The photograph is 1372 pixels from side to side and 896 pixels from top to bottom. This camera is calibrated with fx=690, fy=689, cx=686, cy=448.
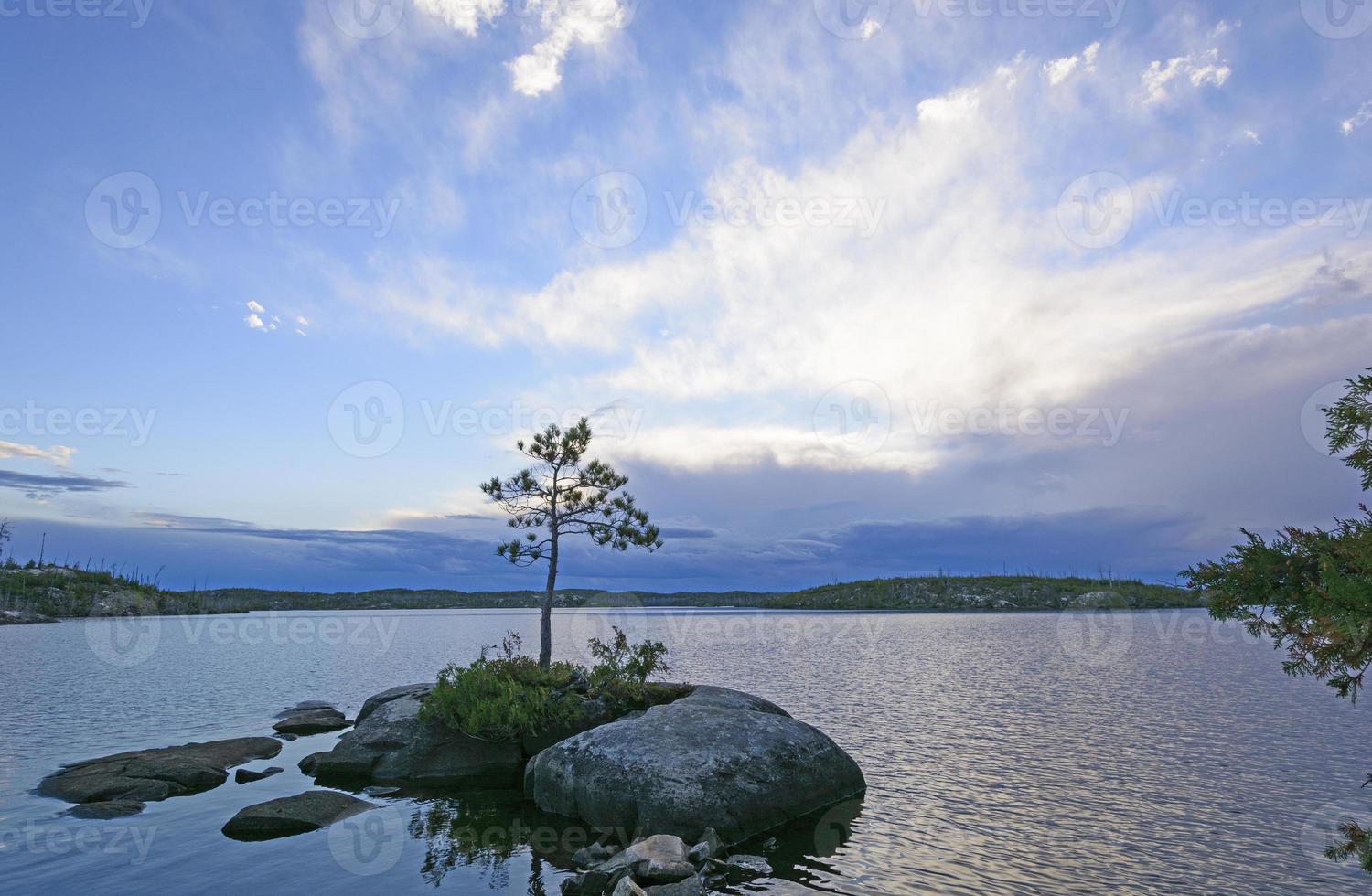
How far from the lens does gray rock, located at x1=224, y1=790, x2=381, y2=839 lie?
17234mm

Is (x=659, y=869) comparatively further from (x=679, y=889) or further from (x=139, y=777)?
(x=139, y=777)

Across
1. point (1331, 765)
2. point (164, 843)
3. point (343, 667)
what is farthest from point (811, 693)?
point (343, 667)

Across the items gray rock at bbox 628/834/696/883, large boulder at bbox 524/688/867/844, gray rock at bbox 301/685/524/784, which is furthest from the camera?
gray rock at bbox 301/685/524/784

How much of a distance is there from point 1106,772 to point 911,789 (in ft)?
24.2

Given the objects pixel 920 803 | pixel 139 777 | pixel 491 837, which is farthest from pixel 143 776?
pixel 920 803

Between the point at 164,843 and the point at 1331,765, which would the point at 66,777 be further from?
the point at 1331,765

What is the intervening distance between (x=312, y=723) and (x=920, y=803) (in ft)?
91.2

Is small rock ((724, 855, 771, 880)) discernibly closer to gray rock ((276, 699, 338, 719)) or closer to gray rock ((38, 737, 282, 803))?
gray rock ((38, 737, 282, 803))

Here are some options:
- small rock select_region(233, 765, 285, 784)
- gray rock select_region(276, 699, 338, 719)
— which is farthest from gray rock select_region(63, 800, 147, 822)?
gray rock select_region(276, 699, 338, 719)

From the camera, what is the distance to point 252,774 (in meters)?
23.1

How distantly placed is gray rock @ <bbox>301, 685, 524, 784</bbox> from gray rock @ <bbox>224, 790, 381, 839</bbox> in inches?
170

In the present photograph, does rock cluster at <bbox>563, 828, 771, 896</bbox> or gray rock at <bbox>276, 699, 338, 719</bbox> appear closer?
rock cluster at <bbox>563, 828, 771, 896</bbox>

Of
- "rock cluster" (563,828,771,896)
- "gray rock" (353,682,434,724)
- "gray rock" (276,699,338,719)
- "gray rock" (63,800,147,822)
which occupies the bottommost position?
"gray rock" (276,699,338,719)

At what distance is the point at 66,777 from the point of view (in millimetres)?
21281
